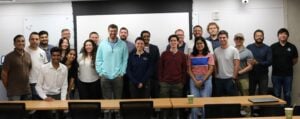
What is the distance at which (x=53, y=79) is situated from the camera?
17.1ft

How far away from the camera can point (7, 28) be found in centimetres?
783

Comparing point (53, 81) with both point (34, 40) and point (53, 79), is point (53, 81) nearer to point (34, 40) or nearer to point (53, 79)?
point (53, 79)

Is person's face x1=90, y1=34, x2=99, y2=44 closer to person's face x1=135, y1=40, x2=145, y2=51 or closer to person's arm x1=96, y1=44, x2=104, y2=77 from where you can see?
person's arm x1=96, y1=44, x2=104, y2=77

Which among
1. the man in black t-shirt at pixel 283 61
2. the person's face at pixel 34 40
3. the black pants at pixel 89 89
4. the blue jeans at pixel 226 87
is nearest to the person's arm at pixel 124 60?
the black pants at pixel 89 89

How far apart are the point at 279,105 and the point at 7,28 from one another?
624 cm

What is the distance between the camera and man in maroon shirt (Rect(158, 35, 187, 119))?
5.82 meters

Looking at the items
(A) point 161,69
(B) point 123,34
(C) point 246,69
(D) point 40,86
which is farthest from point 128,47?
(C) point 246,69

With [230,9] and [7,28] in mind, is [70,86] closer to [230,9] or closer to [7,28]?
[7,28]

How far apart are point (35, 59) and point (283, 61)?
4754 millimetres

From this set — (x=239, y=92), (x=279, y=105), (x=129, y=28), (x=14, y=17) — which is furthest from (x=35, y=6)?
(x=279, y=105)

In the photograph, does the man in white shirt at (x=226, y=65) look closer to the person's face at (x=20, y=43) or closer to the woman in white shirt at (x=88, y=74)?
the woman in white shirt at (x=88, y=74)

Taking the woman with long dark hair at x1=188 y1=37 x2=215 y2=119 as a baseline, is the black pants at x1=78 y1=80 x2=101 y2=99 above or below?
below

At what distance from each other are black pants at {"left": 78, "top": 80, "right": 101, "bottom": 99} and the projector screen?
1.68m

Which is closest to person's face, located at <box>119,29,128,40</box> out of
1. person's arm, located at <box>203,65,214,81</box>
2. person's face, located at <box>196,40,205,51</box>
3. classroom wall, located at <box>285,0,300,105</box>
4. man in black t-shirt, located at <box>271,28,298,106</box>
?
person's face, located at <box>196,40,205,51</box>
